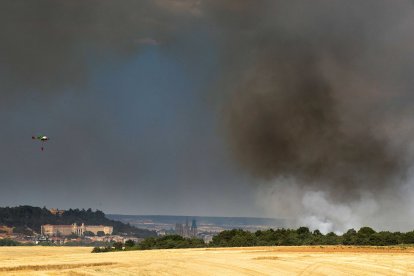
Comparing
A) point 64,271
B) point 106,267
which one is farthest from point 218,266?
point 64,271

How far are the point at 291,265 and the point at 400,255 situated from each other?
2475 centimetres

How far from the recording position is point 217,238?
5492 inches

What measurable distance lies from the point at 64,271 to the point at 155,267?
10.5 metres

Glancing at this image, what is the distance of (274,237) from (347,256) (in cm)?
4665

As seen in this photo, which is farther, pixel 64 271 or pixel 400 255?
pixel 400 255

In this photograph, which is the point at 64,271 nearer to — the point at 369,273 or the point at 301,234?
the point at 369,273

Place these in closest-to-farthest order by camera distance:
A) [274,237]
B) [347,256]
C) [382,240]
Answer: [347,256]
[382,240]
[274,237]

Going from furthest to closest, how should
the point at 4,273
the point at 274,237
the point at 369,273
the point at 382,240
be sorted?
the point at 274,237, the point at 382,240, the point at 369,273, the point at 4,273

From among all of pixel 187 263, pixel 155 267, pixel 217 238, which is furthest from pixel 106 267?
pixel 217 238

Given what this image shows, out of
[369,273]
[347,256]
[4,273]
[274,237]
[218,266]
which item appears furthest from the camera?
[274,237]

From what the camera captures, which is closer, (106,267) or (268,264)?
(106,267)

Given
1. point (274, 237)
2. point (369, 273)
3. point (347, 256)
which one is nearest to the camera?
point (369, 273)

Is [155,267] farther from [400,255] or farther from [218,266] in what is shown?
[400,255]

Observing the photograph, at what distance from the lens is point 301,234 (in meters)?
141
